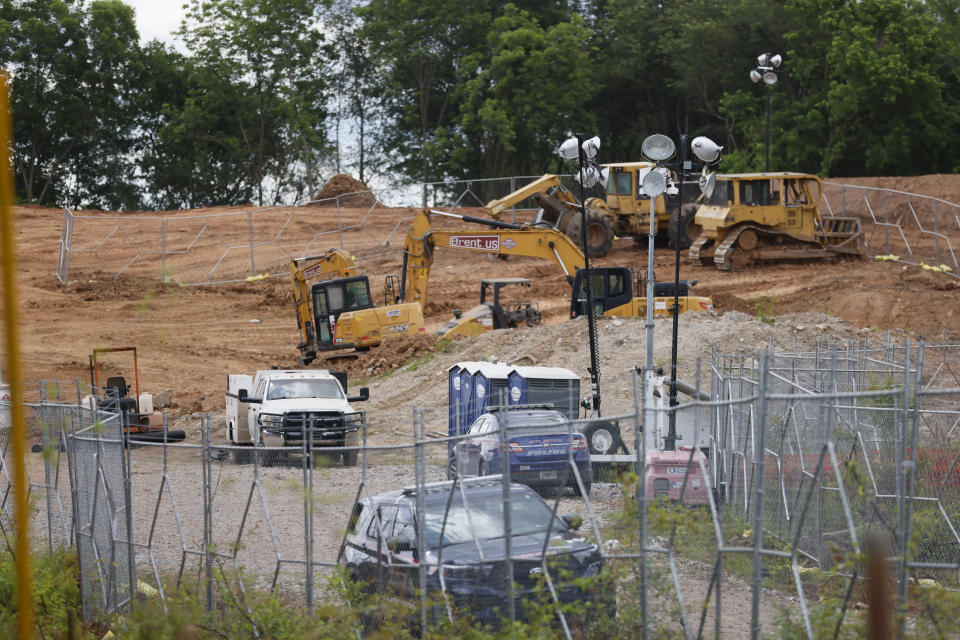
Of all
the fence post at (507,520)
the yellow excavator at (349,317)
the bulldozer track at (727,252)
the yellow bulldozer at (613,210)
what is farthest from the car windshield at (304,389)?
the bulldozer track at (727,252)

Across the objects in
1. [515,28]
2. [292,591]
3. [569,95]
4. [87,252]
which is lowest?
[292,591]

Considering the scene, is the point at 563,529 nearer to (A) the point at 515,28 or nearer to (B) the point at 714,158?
(B) the point at 714,158

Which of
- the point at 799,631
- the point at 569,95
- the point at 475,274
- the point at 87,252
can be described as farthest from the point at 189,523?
the point at 569,95

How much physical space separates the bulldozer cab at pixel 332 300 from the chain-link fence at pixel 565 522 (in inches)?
533

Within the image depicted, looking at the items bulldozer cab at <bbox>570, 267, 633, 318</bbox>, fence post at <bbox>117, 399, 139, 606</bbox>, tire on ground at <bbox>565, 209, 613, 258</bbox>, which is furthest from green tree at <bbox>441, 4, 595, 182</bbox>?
fence post at <bbox>117, 399, 139, 606</bbox>

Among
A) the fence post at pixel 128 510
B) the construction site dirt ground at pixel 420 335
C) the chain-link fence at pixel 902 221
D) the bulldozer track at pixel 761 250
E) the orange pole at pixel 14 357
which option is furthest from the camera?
the chain-link fence at pixel 902 221

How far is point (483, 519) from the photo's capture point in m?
10.4

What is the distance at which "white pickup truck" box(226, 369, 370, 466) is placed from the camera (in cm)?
2005

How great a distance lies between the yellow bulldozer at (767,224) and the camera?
35531 mm

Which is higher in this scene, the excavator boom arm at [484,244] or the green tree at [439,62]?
the green tree at [439,62]

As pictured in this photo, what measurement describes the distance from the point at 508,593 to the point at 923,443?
6.66 m

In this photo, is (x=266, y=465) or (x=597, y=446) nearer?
(x=266, y=465)

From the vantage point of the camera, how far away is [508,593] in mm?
9539

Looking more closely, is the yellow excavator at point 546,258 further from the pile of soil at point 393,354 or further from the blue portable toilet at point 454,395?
the blue portable toilet at point 454,395
